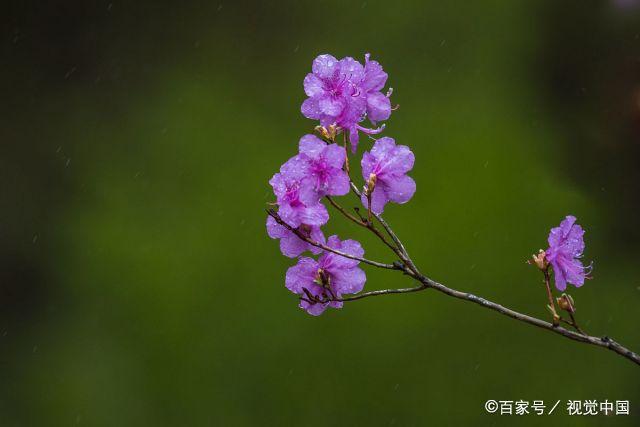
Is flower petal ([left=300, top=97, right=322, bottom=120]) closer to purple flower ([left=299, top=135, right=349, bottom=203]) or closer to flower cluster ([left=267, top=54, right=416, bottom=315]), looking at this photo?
flower cluster ([left=267, top=54, right=416, bottom=315])

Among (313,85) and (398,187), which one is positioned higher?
(313,85)

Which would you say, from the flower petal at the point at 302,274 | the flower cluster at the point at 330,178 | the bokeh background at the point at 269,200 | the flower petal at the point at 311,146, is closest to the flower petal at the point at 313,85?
the flower cluster at the point at 330,178

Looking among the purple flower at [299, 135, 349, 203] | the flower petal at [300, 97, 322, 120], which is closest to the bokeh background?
the flower petal at [300, 97, 322, 120]

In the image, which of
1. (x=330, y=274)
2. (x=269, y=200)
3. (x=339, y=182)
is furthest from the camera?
(x=269, y=200)

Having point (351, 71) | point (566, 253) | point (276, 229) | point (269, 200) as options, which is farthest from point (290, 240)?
point (269, 200)

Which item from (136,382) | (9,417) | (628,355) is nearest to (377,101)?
(628,355)

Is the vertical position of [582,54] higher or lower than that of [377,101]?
higher

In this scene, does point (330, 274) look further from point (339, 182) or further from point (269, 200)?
point (269, 200)

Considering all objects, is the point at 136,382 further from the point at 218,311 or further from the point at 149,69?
the point at 149,69
